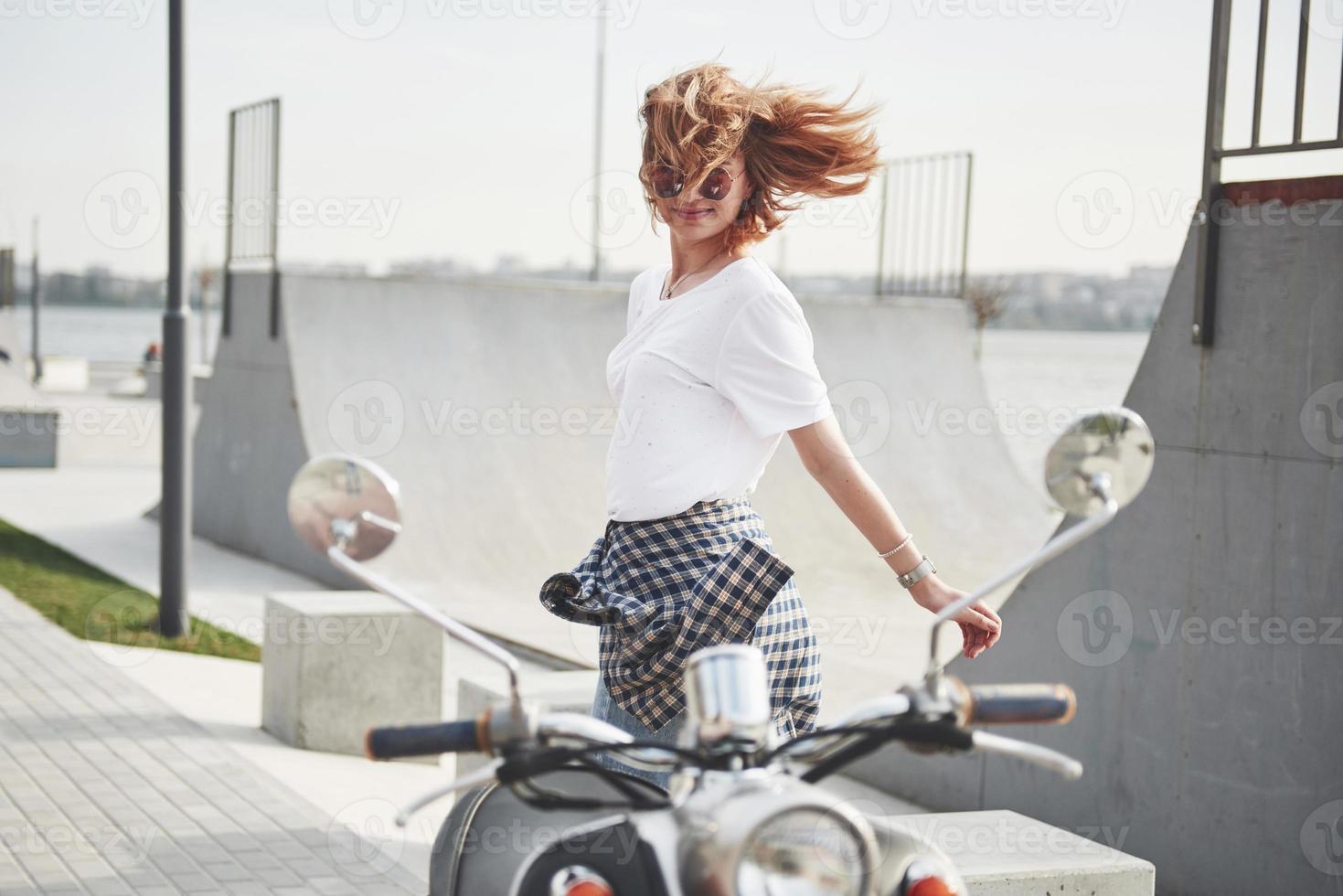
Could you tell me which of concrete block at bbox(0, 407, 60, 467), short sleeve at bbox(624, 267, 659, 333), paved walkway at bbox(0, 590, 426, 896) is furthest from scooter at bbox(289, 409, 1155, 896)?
concrete block at bbox(0, 407, 60, 467)

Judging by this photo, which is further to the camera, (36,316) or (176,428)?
(36,316)

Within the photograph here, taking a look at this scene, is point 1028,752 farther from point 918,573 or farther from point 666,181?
point 666,181

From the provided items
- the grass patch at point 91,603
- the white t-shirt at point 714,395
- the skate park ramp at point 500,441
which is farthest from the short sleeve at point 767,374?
the skate park ramp at point 500,441

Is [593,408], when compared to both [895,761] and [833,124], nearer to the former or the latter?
[895,761]

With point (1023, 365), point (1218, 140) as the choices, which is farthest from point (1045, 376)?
point (1218, 140)

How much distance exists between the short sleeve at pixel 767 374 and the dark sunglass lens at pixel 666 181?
0.23m

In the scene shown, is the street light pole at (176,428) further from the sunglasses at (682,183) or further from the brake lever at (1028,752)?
the brake lever at (1028,752)

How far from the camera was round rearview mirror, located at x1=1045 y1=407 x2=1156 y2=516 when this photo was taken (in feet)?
5.40

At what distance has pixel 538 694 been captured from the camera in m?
5.11

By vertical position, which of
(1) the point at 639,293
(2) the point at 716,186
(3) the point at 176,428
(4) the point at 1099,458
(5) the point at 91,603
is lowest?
(5) the point at 91,603

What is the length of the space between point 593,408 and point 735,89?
10.4 meters

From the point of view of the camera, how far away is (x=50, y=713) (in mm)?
6578

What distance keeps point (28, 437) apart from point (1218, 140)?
16238mm

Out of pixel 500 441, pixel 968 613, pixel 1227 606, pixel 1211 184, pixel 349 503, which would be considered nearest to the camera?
pixel 349 503
